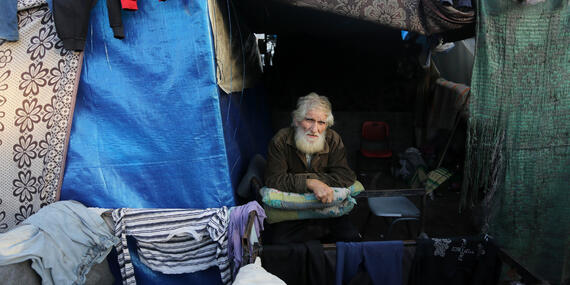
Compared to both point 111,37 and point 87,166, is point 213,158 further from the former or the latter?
point 111,37

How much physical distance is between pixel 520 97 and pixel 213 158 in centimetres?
250

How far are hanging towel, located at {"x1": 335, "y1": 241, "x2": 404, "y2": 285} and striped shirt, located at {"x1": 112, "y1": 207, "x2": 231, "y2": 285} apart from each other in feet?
2.73

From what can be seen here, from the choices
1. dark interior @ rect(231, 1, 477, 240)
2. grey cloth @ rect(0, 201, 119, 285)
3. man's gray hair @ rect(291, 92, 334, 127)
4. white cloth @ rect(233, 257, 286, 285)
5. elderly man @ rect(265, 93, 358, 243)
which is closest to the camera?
white cloth @ rect(233, 257, 286, 285)

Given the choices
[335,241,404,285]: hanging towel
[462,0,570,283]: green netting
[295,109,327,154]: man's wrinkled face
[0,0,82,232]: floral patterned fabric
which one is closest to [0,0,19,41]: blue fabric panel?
[0,0,82,232]: floral patterned fabric

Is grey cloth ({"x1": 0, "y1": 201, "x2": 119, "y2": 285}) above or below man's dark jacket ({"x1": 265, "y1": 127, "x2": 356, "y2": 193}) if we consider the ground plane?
below

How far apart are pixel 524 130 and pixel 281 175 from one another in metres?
2.02

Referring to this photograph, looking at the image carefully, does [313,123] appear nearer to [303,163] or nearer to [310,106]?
[310,106]

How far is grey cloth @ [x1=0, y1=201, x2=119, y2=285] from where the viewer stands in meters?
1.73

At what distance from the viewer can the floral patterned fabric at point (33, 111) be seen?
7.16ft

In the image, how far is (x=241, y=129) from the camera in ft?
10.3

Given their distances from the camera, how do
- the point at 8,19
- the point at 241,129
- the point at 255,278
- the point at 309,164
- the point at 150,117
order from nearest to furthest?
the point at 255,278
the point at 8,19
the point at 150,117
the point at 309,164
the point at 241,129

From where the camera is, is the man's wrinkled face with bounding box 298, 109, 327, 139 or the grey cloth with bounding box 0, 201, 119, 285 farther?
the man's wrinkled face with bounding box 298, 109, 327, 139

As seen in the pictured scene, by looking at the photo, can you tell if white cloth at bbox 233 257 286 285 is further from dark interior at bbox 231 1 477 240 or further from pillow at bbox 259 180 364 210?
dark interior at bbox 231 1 477 240

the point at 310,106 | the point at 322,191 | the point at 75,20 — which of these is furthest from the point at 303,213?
the point at 75,20
